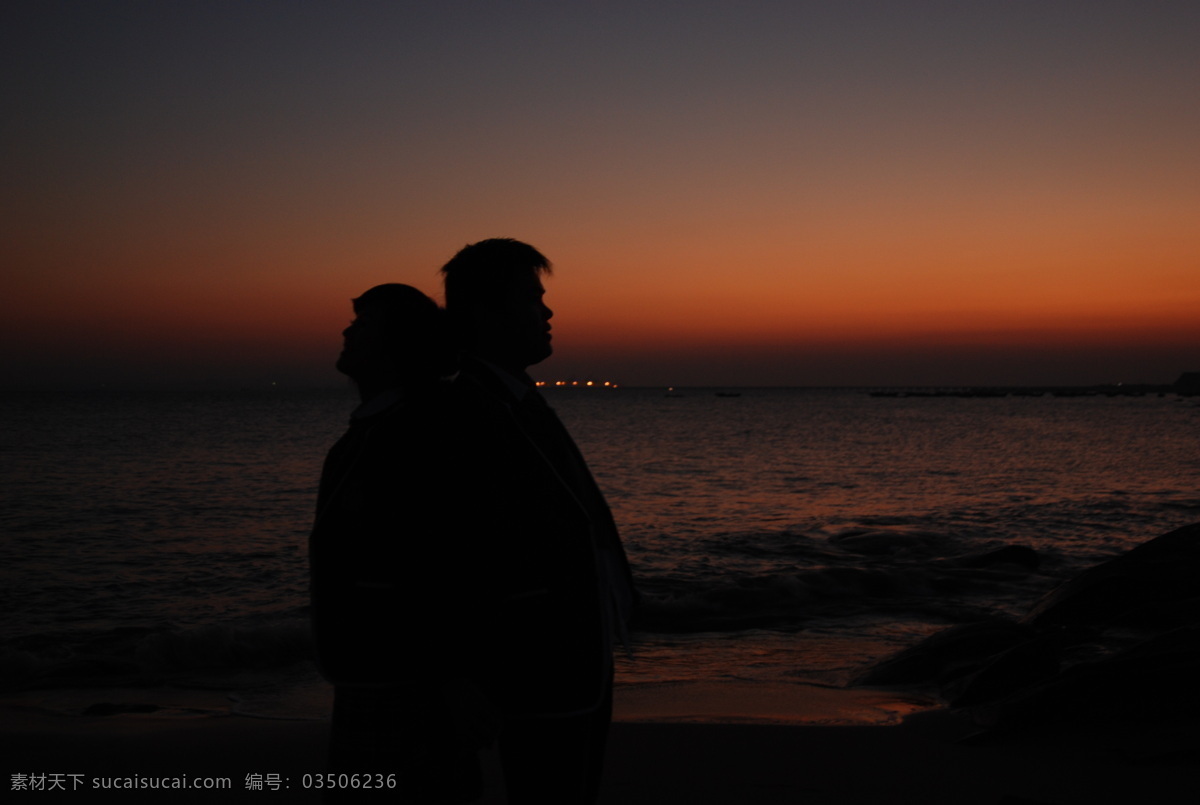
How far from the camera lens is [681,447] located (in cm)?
4616

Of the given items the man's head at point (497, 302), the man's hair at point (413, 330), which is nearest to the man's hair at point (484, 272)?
the man's head at point (497, 302)

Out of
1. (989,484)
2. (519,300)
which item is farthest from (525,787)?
(989,484)

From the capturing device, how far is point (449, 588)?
2039 mm

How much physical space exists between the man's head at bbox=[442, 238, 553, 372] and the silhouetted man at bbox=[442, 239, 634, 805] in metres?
0.11

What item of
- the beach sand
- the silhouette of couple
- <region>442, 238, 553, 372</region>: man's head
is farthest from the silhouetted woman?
the beach sand

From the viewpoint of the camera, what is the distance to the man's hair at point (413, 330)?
2.20 meters

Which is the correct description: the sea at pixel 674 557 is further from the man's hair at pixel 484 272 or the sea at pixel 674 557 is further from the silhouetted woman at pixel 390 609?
the man's hair at pixel 484 272

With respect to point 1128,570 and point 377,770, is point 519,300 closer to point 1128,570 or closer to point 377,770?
point 377,770

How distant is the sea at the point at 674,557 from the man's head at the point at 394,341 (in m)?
0.67

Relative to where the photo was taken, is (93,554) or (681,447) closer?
(93,554)

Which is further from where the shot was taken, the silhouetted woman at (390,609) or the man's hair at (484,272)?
the man's hair at (484,272)

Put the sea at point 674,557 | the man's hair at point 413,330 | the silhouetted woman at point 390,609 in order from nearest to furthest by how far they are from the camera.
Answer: the silhouetted woman at point 390,609, the man's hair at point 413,330, the sea at point 674,557

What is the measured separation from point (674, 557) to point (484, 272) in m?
12.9

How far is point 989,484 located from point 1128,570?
62.8 ft
